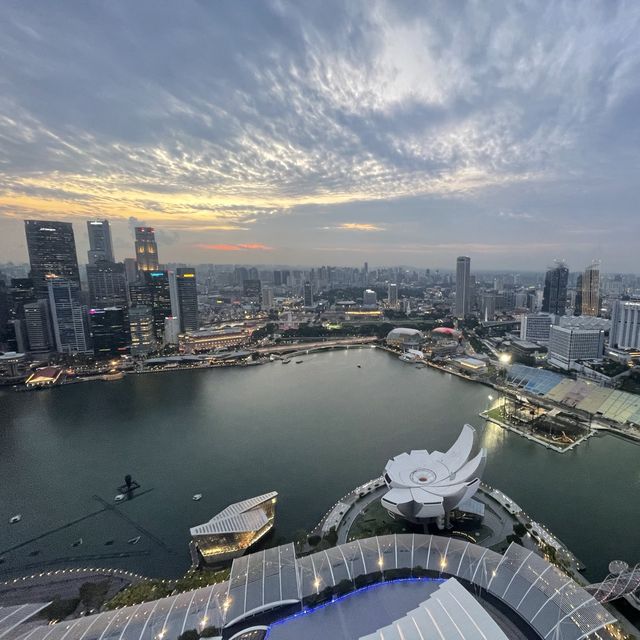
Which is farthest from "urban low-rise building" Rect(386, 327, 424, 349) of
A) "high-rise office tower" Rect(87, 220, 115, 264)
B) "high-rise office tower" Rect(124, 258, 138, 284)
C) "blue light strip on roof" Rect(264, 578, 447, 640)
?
"high-rise office tower" Rect(87, 220, 115, 264)

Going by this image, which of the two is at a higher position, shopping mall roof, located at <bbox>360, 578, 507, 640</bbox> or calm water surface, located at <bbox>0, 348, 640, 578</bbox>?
shopping mall roof, located at <bbox>360, 578, 507, 640</bbox>

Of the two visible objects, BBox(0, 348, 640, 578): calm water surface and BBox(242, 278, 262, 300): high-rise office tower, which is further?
BBox(242, 278, 262, 300): high-rise office tower

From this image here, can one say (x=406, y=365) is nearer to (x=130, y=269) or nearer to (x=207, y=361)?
(x=207, y=361)

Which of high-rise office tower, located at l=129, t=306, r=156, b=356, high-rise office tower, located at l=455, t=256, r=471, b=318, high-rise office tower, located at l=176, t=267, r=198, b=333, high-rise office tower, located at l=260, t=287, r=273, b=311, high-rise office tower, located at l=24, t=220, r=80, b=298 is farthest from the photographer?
high-rise office tower, located at l=260, t=287, r=273, b=311

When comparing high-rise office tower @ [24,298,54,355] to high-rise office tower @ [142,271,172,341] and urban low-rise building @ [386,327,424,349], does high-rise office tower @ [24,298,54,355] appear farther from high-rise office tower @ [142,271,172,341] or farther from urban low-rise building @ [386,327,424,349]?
urban low-rise building @ [386,327,424,349]

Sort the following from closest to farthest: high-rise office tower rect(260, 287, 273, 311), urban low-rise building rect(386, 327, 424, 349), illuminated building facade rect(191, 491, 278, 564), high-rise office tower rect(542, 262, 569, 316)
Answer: illuminated building facade rect(191, 491, 278, 564) → urban low-rise building rect(386, 327, 424, 349) → high-rise office tower rect(542, 262, 569, 316) → high-rise office tower rect(260, 287, 273, 311)

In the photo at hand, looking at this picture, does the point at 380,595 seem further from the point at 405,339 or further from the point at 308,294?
the point at 308,294

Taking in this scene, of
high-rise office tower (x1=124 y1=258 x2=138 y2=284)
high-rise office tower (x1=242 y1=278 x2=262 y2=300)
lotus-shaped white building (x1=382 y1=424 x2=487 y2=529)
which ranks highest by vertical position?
high-rise office tower (x1=124 y1=258 x2=138 y2=284)
